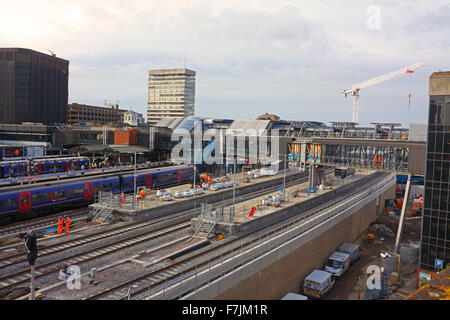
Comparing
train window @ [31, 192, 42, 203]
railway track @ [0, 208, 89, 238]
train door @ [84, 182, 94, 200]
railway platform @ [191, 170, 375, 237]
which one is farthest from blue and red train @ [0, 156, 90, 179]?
railway platform @ [191, 170, 375, 237]

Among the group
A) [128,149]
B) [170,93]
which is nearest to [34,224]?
[128,149]

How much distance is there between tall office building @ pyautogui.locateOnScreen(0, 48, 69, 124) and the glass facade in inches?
4305

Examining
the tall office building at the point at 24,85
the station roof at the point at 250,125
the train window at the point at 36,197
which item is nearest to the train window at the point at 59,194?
the train window at the point at 36,197

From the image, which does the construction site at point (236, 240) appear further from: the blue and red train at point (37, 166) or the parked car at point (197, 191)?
the blue and red train at point (37, 166)

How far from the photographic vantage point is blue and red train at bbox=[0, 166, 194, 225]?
2911 cm

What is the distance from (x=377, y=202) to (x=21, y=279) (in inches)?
1816

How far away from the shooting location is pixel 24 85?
349 feet

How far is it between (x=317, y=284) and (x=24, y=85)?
10917 cm

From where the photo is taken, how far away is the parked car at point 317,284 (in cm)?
2502

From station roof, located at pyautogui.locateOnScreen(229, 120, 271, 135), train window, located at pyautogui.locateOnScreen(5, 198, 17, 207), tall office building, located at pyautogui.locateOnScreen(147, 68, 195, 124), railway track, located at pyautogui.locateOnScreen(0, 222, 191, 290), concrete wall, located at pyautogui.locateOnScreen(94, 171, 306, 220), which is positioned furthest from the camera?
tall office building, located at pyautogui.locateOnScreen(147, 68, 195, 124)

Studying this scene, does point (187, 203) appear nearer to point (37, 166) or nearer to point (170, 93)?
point (37, 166)

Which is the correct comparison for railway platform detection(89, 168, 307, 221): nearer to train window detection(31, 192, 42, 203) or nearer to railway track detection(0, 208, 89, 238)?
railway track detection(0, 208, 89, 238)
